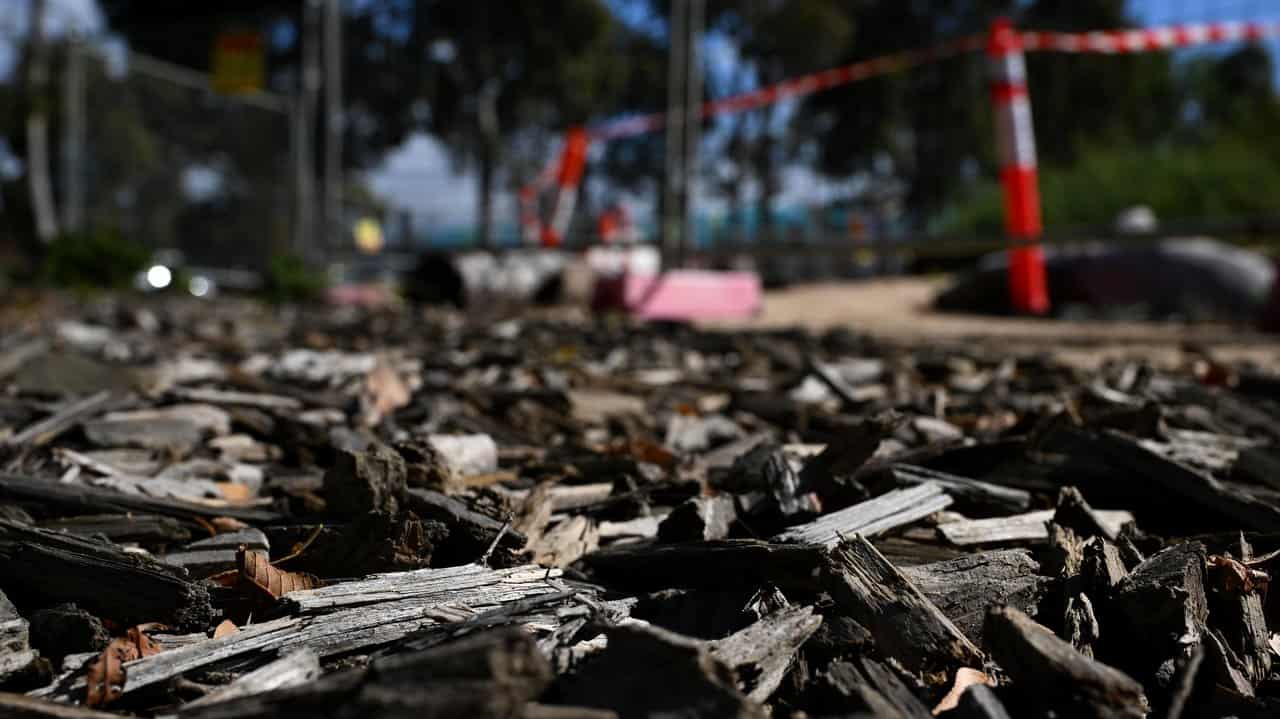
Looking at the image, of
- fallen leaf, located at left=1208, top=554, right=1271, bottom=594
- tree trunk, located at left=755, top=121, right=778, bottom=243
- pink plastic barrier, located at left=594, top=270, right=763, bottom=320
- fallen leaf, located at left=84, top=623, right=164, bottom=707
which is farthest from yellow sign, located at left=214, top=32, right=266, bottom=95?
Result: fallen leaf, located at left=1208, top=554, right=1271, bottom=594

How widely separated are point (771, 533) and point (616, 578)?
282mm

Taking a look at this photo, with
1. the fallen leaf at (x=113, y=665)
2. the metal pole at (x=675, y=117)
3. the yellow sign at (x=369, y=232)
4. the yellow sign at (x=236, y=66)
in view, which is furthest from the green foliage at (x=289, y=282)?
the fallen leaf at (x=113, y=665)

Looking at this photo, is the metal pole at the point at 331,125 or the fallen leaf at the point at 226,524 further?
the metal pole at the point at 331,125

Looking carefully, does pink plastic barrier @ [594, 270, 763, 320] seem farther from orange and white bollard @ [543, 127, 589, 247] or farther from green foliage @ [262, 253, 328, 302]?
orange and white bollard @ [543, 127, 589, 247]

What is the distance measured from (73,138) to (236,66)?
74.9 inches

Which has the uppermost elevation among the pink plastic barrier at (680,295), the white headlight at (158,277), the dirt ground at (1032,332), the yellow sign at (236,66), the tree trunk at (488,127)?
the tree trunk at (488,127)

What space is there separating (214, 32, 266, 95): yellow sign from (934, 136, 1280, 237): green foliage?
9.62 meters

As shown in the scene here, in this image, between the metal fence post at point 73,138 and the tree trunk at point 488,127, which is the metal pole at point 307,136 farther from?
the tree trunk at point 488,127

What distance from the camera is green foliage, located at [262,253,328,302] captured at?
8.98 m

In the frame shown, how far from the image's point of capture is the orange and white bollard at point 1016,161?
8.22m

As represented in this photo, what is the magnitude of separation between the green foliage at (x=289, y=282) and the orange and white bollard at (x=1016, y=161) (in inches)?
230

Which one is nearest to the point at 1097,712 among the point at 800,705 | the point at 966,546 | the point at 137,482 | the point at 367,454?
the point at 800,705

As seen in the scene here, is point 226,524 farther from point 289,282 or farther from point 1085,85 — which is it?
point 1085,85

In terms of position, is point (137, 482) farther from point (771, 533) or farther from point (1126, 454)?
point (1126, 454)
